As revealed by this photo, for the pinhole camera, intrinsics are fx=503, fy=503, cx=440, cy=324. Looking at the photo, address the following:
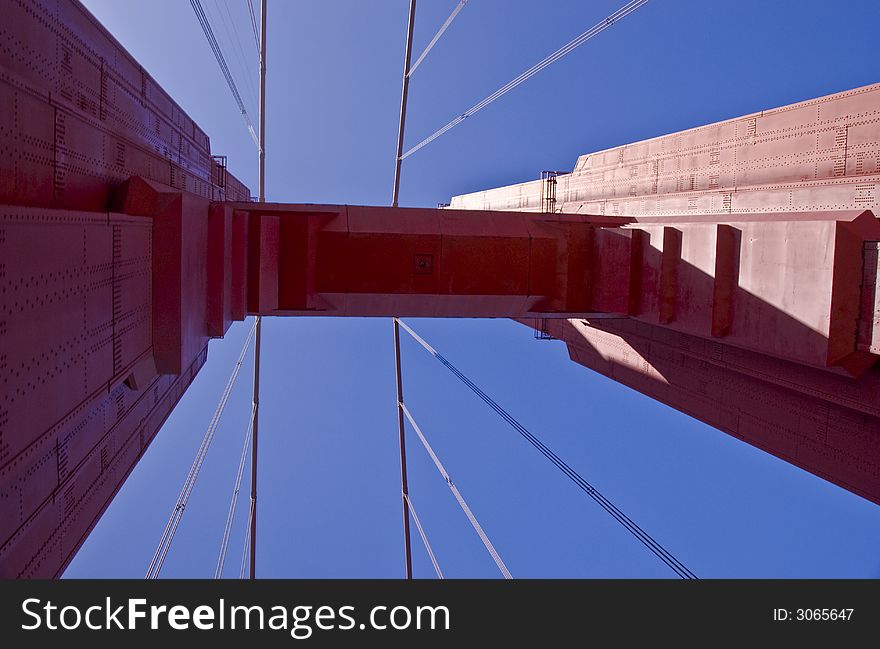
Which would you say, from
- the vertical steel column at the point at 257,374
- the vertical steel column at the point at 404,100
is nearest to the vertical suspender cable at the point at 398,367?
the vertical steel column at the point at 404,100

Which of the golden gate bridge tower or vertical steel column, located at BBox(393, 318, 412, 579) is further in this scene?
vertical steel column, located at BBox(393, 318, 412, 579)

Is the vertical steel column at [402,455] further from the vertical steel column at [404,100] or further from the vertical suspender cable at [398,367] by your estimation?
the vertical steel column at [404,100]

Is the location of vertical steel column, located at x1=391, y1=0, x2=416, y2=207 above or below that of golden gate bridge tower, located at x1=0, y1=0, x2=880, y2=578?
above

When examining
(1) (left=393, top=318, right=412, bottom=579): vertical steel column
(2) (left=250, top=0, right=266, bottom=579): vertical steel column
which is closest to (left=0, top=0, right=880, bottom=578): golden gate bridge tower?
(2) (left=250, top=0, right=266, bottom=579): vertical steel column

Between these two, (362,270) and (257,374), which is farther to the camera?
(257,374)

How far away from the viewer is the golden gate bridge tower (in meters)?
6.04

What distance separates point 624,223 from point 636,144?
498 cm

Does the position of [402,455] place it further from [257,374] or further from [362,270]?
[362,270]

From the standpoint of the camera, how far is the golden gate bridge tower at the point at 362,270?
6039 mm

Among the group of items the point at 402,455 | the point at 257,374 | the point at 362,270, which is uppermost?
the point at 362,270

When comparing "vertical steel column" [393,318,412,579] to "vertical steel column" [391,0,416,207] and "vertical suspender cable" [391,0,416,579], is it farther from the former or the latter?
"vertical steel column" [391,0,416,207]

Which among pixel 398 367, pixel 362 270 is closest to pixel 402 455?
pixel 398 367

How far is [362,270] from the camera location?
11.5 metres

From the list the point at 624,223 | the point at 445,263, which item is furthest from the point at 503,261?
the point at 624,223
